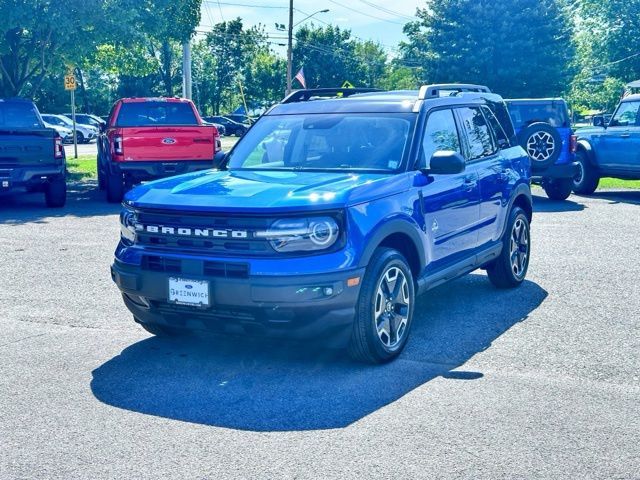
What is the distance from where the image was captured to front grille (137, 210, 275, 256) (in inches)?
216

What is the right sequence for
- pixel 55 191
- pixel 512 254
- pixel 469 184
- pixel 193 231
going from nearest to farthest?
pixel 193 231
pixel 469 184
pixel 512 254
pixel 55 191

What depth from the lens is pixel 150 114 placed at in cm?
1712

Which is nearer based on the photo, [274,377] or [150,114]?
[274,377]

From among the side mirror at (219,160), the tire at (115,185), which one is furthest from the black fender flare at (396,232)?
the tire at (115,185)

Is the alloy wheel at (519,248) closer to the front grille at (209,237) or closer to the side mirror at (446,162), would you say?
the side mirror at (446,162)

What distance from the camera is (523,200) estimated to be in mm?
8703

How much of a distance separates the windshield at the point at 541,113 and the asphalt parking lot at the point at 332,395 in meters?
8.87

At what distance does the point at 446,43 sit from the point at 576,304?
43073mm

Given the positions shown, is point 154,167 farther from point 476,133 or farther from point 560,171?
point 476,133

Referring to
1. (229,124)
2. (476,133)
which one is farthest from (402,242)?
(229,124)

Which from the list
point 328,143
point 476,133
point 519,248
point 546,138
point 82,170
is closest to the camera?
point 328,143

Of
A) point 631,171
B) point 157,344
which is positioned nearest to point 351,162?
point 157,344

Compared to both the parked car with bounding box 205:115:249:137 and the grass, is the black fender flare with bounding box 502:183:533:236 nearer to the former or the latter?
the grass

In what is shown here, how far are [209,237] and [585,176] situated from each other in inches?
559
